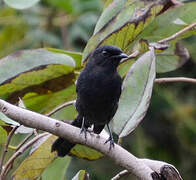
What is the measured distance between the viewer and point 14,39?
5.21 meters

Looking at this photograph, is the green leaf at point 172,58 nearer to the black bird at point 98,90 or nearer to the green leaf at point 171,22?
the green leaf at point 171,22

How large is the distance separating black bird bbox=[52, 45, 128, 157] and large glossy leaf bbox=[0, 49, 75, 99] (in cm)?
24

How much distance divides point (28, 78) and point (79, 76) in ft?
1.39

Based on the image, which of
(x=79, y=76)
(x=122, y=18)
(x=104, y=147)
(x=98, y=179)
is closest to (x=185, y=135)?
(x=98, y=179)

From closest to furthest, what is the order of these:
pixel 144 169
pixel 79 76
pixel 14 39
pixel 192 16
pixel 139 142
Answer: pixel 144 169 → pixel 192 16 → pixel 79 76 → pixel 139 142 → pixel 14 39

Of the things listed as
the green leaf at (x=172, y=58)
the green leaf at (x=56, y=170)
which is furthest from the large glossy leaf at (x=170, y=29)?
the green leaf at (x=56, y=170)

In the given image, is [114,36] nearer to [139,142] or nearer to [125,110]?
[125,110]

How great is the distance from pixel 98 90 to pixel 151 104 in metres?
1.89

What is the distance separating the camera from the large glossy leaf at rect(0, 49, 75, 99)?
273cm

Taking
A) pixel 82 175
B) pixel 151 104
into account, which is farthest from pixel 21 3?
pixel 151 104

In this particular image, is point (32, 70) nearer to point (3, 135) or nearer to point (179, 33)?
point (3, 135)

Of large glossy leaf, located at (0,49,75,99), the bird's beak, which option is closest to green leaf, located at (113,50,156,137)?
the bird's beak

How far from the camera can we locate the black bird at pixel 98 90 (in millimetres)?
3088

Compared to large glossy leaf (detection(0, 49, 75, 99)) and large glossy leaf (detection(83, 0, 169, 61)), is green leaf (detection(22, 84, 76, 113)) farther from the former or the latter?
large glossy leaf (detection(83, 0, 169, 61))
